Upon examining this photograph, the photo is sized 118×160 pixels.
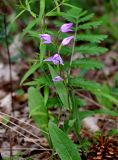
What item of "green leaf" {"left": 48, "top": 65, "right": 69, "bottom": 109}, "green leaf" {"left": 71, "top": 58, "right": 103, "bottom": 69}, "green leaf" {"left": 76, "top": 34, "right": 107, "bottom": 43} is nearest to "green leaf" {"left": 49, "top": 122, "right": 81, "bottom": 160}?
"green leaf" {"left": 48, "top": 65, "right": 69, "bottom": 109}

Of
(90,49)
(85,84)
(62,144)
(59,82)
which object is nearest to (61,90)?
→ (59,82)

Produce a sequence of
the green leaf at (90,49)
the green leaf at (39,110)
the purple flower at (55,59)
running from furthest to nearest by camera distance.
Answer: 1. the green leaf at (39,110)
2. the green leaf at (90,49)
3. the purple flower at (55,59)

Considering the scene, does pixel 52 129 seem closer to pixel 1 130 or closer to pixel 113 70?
pixel 1 130

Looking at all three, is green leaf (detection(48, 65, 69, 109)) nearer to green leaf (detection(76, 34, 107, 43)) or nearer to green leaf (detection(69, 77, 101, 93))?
green leaf (detection(69, 77, 101, 93))

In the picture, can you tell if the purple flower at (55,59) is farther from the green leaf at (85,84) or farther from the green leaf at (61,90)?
the green leaf at (85,84)

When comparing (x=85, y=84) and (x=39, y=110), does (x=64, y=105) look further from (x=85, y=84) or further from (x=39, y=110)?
(x=39, y=110)

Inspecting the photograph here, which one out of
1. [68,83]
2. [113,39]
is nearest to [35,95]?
[68,83]

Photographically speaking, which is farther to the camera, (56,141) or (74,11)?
(74,11)

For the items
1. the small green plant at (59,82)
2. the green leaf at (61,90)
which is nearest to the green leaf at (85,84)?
the small green plant at (59,82)
